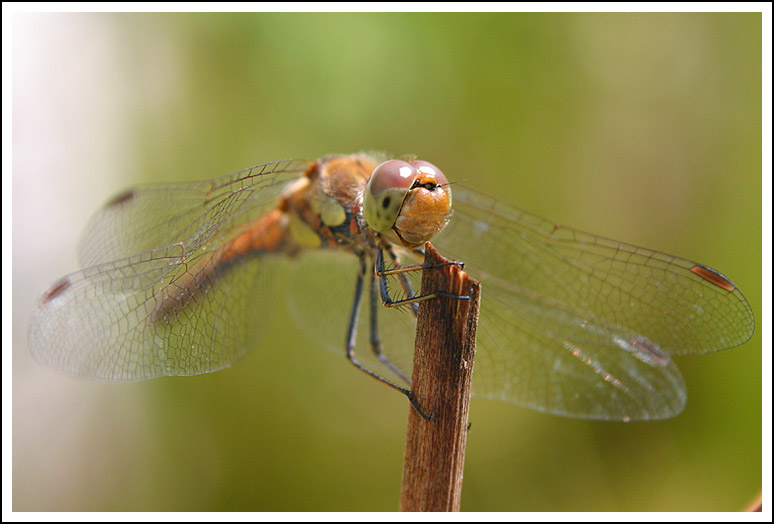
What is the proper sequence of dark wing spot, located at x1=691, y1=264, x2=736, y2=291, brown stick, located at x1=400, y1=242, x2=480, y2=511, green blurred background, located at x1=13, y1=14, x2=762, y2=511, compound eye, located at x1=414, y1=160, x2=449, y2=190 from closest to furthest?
brown stick, located at x1=400, y1=242, x2=480, y2=511 < compound eye, located at x1=414, y1=160, x2=449, y2=190 < dark wing spot, located at x1=691, y1=264, x2=736, y2=291 < green blurred background, located at x1=13, y1=14, x2=762, y2=511

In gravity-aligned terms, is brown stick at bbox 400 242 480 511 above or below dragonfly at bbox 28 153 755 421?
below

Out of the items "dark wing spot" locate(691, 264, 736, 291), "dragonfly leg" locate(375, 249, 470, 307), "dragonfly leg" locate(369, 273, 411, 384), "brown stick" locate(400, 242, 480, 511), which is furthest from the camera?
"dragonfly leg" locate(369, 273, 411, 384)

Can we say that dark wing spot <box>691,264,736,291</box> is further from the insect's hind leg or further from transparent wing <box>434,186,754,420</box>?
the insect's hind leg

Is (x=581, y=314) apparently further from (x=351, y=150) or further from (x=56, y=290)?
(x=56, y=290)

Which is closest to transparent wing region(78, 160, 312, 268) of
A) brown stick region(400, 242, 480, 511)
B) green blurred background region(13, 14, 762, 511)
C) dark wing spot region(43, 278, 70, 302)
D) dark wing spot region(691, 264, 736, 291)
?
dark wing spot region(43, 278, 70, 302)

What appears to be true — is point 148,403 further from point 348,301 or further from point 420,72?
point 420,72

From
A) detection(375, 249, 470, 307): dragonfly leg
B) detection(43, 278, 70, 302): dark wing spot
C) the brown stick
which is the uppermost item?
detection(375, 249, 470, 307): dragonfly leg

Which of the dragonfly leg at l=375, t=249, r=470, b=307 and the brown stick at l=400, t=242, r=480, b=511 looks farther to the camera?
the dragonfly leg at l=375, t=249, r=470, b=307

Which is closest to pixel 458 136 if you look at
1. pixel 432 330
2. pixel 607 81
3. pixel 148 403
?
pixel 607 81
